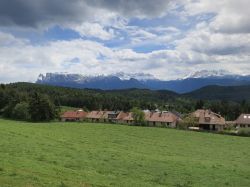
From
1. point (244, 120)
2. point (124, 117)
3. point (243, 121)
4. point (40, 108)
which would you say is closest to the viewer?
point (40, 108)

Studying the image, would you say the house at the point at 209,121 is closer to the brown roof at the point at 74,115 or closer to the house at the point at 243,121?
the house at the point at 243,121

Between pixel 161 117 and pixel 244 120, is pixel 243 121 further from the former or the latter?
pixel 161 117

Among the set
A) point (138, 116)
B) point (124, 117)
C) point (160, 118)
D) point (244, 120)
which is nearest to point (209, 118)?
point (244, 120)

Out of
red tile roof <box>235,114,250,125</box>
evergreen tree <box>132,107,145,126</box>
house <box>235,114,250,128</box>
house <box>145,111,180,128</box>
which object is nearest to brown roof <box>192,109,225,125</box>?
house <box>145,111,180,128</box>

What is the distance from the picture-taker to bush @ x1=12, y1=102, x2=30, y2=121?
122975 mm

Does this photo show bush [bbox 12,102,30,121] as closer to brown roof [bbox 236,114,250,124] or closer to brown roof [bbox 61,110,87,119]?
brown roof [bbox 61,110,87,119]

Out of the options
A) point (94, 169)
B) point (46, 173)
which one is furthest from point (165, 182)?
point (46, 173)

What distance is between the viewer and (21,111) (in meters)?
125

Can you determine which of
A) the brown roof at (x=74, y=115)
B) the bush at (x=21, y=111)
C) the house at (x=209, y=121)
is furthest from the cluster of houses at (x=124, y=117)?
the bush at (x=21, y=111)

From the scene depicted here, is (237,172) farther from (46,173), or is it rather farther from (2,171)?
(2,171)

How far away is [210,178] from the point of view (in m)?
30.0

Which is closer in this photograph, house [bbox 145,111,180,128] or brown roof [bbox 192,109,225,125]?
brown roof [bbox 192,109,225,125]

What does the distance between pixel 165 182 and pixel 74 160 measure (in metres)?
8.87

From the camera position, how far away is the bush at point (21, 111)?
12297 centimetres
